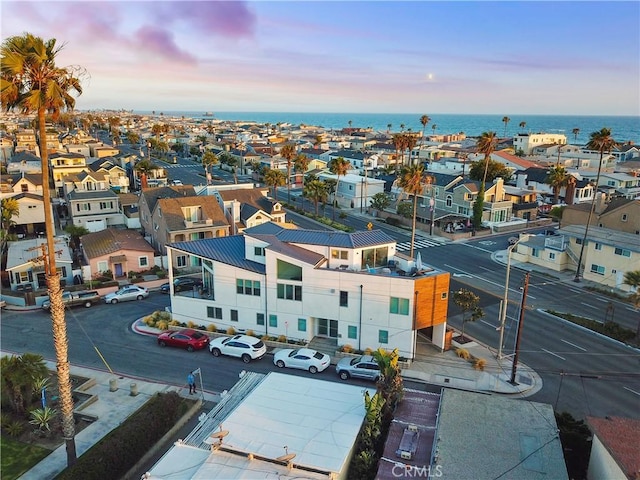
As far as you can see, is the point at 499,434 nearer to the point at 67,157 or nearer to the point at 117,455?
the point at 117,455

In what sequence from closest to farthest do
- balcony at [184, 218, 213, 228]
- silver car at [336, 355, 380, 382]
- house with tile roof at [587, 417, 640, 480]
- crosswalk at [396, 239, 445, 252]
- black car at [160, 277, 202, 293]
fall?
house with tile roof at [587, 417, 640, 480], silver car at [336, 355, 380, 382], black car at [160, 277, 202, 293], balcony at [184, 218, 213, 228], crosswalk at [396, 239, 445, 252]

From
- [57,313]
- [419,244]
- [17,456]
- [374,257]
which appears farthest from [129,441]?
[419,244]

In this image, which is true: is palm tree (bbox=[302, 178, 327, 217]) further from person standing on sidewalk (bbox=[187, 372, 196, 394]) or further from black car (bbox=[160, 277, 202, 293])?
person standing on sidewalk (bbox=[187, 372, 196, 394])

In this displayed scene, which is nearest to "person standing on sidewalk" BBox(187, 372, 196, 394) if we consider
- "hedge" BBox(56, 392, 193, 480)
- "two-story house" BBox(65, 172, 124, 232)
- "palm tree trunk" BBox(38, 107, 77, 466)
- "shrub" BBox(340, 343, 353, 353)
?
"hedge" BBox(56, 392, 193, 480)

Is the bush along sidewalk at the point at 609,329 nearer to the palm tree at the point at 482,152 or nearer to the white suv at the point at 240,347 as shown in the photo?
the white suv at the point at 240,347

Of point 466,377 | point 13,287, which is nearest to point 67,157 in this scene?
point 13,287

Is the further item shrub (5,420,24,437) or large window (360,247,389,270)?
large window (360,247,389,270)

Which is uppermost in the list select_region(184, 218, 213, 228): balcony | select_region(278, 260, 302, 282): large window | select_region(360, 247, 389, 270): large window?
select_region(360, 247, 389, 270): large window
